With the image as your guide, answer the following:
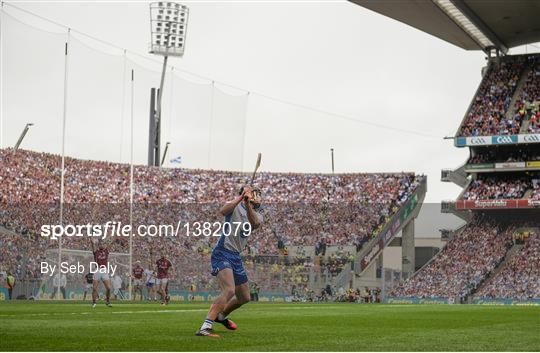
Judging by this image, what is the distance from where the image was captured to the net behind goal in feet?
137

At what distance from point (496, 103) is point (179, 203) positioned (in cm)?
2386

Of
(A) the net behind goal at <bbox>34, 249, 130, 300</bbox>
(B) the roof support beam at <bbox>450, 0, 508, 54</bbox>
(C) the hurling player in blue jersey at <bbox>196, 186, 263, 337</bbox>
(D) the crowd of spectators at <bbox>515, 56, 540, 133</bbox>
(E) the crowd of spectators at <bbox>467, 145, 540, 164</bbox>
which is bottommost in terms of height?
(A) the net behind goal at <bbox>34, 249, 130, 300</bbox>

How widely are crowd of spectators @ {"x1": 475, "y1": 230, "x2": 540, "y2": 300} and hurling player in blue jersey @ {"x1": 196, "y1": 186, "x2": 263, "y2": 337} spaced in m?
42.1

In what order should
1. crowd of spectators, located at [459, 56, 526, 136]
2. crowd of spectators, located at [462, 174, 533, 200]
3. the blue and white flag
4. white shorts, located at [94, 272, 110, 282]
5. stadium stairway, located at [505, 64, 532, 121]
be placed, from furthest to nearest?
the blue and white flag
stadium stairway, located at [505, 64, 532, 121]
crowd of spectators, located at [459, 56, 526, 136]
crowd of spectators, located at [462, 174, 533, 200]
white shorts, located at [94, 272, 110, 282]

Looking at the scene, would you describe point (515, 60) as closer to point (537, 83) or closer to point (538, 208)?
point (537, 83)

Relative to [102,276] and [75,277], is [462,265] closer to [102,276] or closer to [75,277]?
[75,277]

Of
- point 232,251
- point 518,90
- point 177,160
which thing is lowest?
point 232,251

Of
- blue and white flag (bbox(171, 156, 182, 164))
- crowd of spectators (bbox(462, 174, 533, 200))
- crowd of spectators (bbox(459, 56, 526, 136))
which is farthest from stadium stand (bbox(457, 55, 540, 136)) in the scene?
blue and white flag (bbox(171, 156, 182, 164))

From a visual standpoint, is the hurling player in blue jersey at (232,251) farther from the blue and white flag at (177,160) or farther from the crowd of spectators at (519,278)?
the blue and white flag at (177,160)

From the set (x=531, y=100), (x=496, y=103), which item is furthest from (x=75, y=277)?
(x=531, y=100)

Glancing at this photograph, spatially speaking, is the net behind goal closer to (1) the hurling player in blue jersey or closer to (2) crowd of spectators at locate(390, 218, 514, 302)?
(2) crowd of spectators at locate(390, 218, 514, 302)

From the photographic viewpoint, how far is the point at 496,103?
64375 mm

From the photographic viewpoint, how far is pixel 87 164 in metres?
61.9

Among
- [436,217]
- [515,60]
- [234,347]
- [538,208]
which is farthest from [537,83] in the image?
[234,347]
